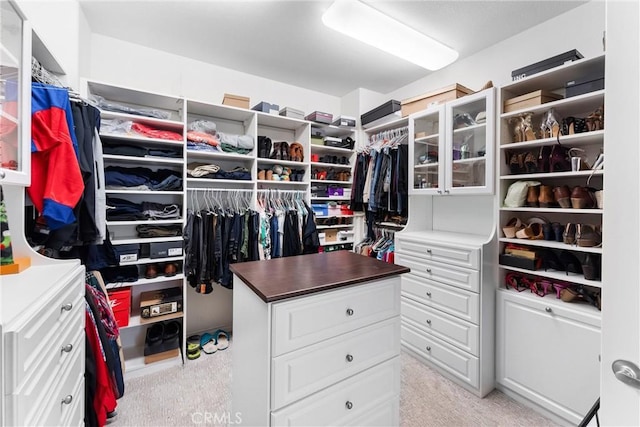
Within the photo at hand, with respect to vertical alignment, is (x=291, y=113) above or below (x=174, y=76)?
below

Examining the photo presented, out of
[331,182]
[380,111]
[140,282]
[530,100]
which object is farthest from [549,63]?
[140,282]

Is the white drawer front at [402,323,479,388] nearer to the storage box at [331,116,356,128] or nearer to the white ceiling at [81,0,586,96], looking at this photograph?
the storage box at [331,116,356,128]

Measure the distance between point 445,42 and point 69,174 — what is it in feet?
9.38

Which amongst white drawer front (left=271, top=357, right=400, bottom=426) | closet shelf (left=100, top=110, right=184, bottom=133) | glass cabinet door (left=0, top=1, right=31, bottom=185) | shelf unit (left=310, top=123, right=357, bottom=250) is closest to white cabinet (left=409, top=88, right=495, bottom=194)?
shelf unit (left=310, top=123, right=357, bottom=250)

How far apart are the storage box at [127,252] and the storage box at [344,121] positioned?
2323 mm

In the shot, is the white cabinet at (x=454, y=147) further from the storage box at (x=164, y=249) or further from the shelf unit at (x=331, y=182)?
the storage box at (x=164, y=249)

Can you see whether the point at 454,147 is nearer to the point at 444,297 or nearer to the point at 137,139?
the point at 444,297

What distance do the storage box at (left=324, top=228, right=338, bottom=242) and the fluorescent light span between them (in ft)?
6.36

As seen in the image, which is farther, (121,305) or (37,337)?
(121,305)

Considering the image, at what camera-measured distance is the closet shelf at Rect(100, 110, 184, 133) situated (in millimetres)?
2061

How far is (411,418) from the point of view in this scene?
1.71 metres

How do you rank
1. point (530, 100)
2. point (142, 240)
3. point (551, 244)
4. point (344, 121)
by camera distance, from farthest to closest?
point (344, 121) < point (142, 240) < point (530, 100) < point (551, 244)

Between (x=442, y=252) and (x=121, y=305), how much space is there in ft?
8.29

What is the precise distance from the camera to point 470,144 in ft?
7.32
